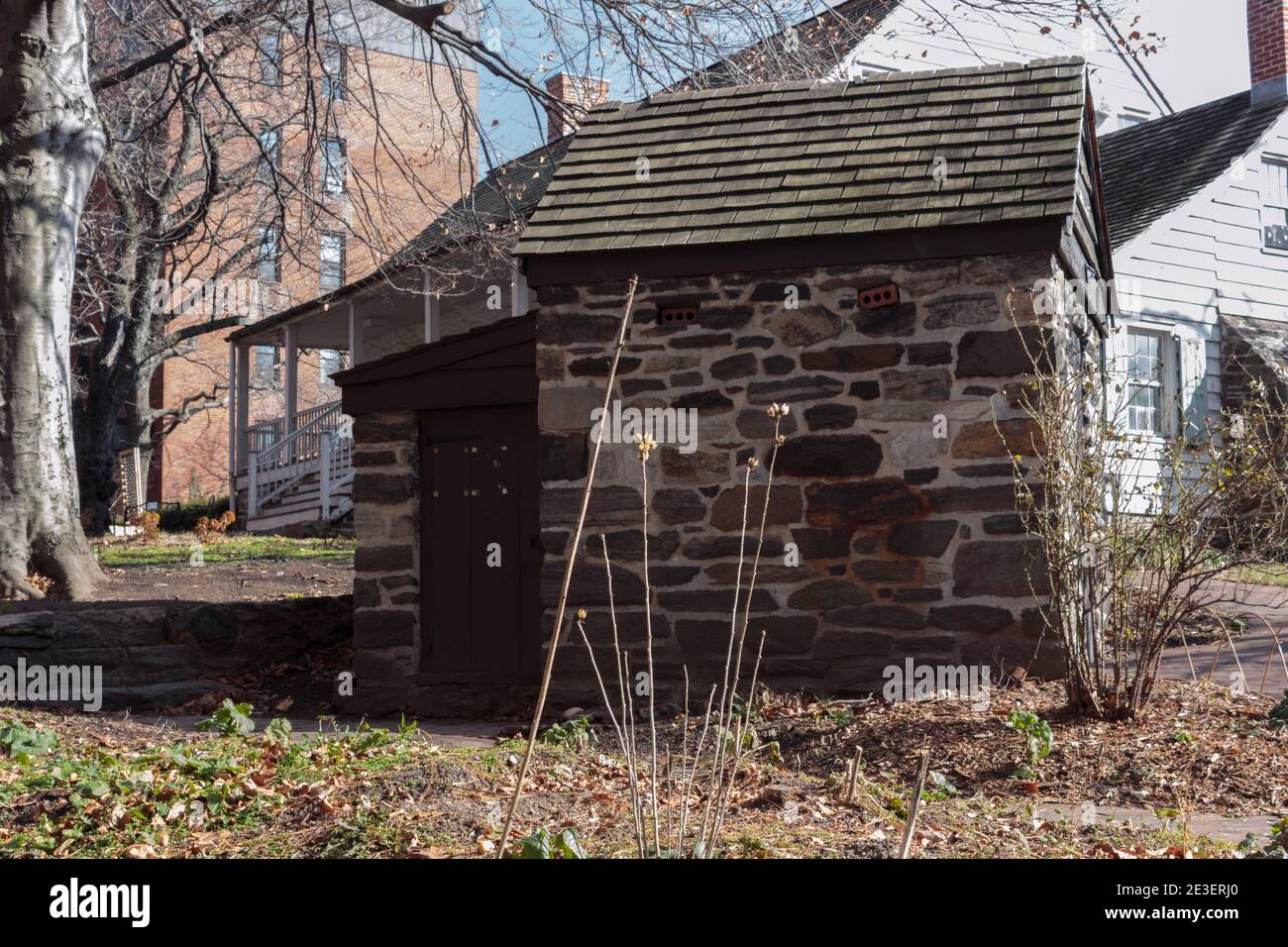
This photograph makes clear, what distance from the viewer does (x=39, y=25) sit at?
9984mm

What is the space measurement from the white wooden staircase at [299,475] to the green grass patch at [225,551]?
1.46 metres

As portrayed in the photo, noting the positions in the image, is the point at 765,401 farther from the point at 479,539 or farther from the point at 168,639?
the point at 168,639

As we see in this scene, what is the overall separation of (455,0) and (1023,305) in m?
5.71

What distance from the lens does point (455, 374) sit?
27.9 ft

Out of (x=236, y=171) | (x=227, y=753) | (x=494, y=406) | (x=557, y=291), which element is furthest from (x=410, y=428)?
(x=236, y=171)

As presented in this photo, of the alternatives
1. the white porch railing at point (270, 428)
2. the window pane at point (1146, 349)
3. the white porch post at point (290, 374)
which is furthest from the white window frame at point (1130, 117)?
the white porch post at point (290, 374)

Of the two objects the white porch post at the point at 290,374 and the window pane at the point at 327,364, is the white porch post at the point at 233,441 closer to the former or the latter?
the white porch post at the point at 290,374

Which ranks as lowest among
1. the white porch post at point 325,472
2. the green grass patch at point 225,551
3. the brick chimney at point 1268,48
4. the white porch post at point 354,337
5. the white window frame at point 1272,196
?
the green grass patch at point 225,551

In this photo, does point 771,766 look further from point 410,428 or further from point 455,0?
point 455,0

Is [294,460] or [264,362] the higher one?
[264,362]

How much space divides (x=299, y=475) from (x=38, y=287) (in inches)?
417

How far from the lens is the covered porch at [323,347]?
18609 millimetres

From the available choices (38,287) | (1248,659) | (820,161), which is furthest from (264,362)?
(1248,659)

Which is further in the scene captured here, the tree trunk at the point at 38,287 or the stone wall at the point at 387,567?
the tree trunk at the point at 38,287
